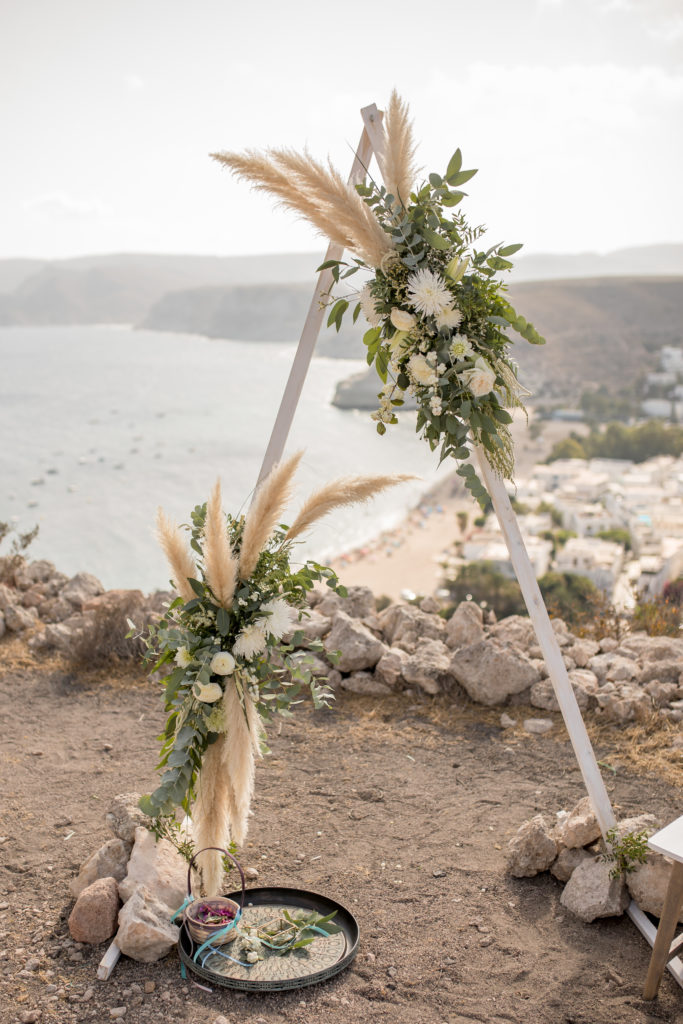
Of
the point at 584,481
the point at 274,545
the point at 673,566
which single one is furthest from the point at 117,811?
the point at 584,481

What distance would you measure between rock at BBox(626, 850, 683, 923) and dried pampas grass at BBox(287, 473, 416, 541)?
67.6 inches

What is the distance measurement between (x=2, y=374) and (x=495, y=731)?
79.9 metres

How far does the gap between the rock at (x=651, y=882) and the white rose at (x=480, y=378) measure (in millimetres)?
1858

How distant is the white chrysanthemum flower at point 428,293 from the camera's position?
8.92 ft

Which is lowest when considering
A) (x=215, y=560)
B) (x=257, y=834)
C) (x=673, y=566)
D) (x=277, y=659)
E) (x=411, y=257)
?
(x=673, y=566)

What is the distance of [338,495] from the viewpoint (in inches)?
109

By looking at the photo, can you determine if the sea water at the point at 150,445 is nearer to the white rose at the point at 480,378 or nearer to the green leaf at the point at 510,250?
the green leaf at the point at 510,250

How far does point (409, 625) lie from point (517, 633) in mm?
721

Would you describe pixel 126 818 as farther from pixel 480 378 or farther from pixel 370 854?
pixel 480 378

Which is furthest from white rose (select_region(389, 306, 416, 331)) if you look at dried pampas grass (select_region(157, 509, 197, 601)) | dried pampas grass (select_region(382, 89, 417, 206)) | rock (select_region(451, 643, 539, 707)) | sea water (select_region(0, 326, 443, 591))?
sea water (select_region(0, 326, 443, 591))

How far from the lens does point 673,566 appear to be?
96.0 ft

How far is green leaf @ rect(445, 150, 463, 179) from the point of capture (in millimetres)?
2785

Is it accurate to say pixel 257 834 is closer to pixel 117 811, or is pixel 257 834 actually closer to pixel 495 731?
pixel 117 811

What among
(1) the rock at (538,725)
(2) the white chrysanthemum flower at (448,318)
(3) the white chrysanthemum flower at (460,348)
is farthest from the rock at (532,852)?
(2) the white chrysanthemum flower at (448,318)
